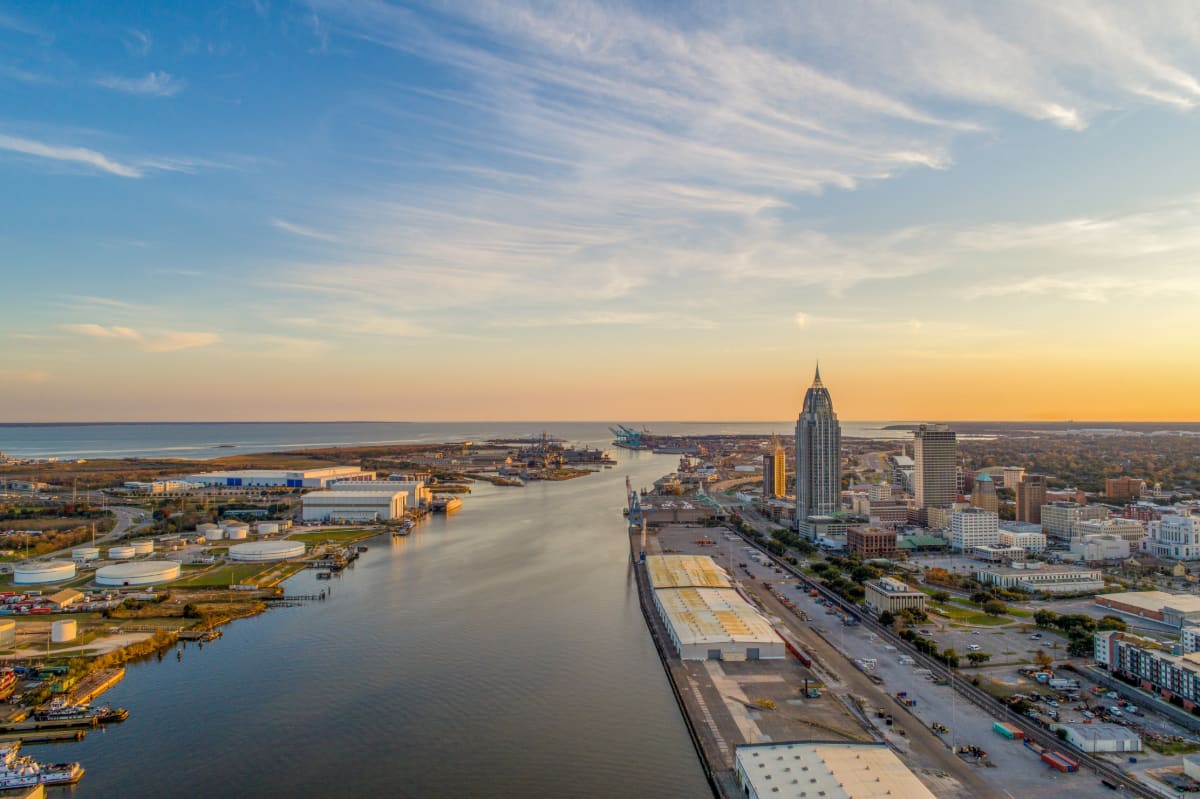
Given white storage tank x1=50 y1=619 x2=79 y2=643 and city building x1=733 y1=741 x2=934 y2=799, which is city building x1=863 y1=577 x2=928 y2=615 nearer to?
city building x1=733 y1=741 x2=934 y2=799

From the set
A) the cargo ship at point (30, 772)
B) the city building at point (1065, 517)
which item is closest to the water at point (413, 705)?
the cargo ship at point (30, 772)

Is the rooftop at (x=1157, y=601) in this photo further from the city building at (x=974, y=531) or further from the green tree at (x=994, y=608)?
the city building at (x=974, y=531)

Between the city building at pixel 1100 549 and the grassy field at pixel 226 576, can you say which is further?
the city building at pixel 1100 549

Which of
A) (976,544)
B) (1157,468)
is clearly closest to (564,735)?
(976,544)

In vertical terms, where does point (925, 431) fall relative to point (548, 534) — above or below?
above

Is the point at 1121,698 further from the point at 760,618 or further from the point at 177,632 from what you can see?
the point at 177,632

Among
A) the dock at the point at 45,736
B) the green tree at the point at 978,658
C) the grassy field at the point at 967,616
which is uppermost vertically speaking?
the green tree at the point at 978,658
